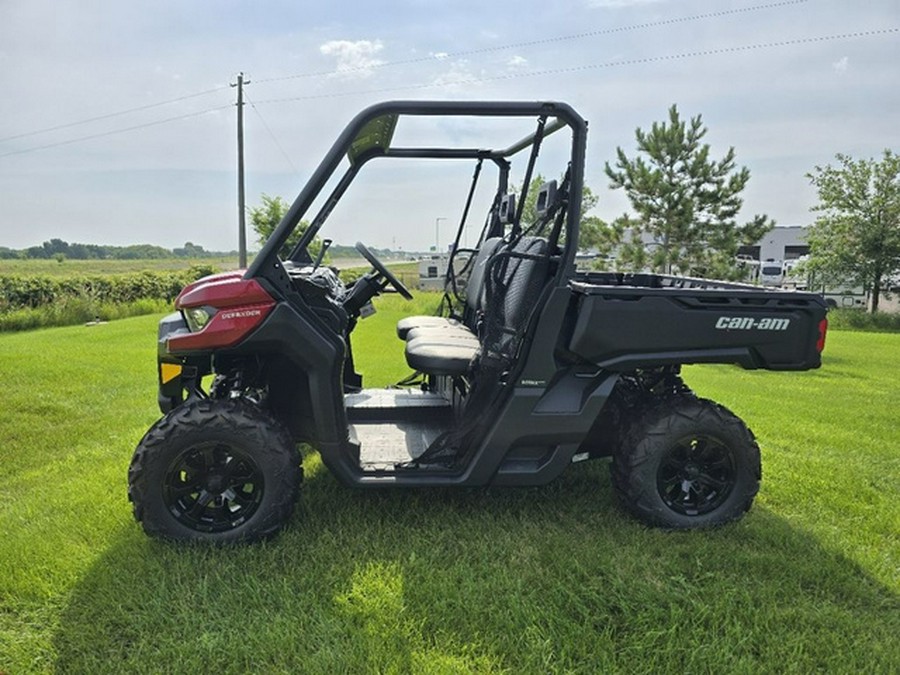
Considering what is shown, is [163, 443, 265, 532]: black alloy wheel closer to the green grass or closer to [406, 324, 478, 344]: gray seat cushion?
[406, 324, 478, 344]: gray seat cushion

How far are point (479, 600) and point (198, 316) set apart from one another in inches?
68.5

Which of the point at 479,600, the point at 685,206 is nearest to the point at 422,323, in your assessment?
the point at 479,600

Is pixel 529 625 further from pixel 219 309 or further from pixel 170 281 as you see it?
pixel 170 281

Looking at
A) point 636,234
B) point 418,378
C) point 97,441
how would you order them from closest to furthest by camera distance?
point 97,441 → point 418,378 → point 636,234

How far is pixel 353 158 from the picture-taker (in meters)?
3.82

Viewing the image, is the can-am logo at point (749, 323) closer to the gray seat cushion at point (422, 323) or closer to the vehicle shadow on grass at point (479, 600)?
the vehicle shadow on grass at point (479, 600)

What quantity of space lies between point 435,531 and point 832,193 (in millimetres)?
25211

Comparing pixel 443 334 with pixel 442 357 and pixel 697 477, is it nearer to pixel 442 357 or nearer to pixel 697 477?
pixel 442 357


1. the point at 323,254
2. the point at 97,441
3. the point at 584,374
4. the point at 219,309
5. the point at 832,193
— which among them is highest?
the point at 832,193

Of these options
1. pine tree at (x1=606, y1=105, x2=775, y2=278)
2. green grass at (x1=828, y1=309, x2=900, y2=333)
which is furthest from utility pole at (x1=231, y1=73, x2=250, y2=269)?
green grass at (x1=828, y1=309, x2=900, y2=333)

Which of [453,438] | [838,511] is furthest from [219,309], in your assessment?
[838,511]

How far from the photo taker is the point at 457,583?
9.03ft

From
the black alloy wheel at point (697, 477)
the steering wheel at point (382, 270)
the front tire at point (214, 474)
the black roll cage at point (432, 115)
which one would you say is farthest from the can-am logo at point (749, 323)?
the front tire at point (214, 474)

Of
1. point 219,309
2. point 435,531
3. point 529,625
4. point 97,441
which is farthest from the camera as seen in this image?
point 97,441
